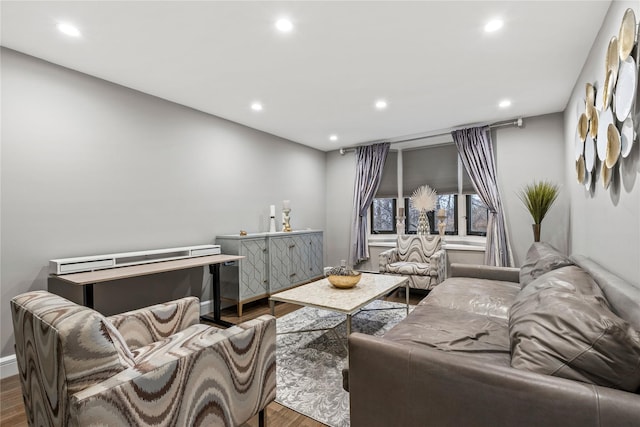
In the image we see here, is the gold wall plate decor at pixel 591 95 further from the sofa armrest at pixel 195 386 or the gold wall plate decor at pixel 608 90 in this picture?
the sofa armrest at pixel 195 386

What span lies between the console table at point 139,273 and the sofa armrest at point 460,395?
1984 millimetres

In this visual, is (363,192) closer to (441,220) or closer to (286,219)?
(441,220)

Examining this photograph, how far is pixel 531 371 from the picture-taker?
1.04 metres

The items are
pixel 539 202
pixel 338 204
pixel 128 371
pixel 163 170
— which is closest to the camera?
pixel 128 371

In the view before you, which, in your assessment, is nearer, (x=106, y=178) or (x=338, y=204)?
(x=106, y=178)

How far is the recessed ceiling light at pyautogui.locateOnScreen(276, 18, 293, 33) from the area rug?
2.52 metres

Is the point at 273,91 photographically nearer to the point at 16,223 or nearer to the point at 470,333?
the point at 16,223

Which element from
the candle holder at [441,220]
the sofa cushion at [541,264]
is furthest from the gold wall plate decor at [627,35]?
the candle holder at [441,220]

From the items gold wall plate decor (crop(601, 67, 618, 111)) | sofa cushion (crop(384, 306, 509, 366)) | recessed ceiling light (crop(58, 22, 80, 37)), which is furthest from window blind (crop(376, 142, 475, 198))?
recessed ceiling light (crop(58, 22, 80, 37))

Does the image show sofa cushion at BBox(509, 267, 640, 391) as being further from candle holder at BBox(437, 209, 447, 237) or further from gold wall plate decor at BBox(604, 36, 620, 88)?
candle holder at BBox(437, 209, 447, 237)

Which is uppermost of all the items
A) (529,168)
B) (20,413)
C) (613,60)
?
(613,60)

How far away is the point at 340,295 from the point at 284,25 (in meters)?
2.14

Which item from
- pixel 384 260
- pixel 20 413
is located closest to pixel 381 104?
pixel 384 260

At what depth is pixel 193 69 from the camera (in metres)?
2.69
